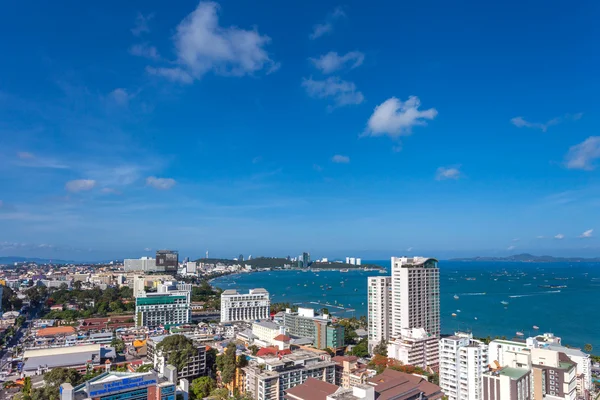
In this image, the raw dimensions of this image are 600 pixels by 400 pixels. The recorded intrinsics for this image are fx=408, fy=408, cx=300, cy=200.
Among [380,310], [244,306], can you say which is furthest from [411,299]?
[244,306]

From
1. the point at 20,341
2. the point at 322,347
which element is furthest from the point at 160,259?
the point at 322,347

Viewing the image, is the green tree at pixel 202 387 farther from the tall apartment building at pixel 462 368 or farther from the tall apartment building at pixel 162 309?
the tall apartment building at pixel 162 309

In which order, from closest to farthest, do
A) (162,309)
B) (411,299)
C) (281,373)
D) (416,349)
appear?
1. (281,373)
2. (416,349)
3. (411,299)
4. (162,309)

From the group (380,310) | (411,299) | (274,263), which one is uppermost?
(411,299)

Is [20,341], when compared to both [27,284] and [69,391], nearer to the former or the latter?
[69,391]

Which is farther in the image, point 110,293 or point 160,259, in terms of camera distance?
point 160,259

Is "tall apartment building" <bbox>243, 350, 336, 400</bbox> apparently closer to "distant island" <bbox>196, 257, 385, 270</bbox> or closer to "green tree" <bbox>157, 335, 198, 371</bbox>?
"green tree" <bbox>157, 335, 198, 371</bbox>

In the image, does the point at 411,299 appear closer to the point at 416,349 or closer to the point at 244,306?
the point at 416,349

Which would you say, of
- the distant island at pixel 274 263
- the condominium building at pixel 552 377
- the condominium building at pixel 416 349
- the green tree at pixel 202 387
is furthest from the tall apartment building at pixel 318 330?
the distant island at pixel 274 263
